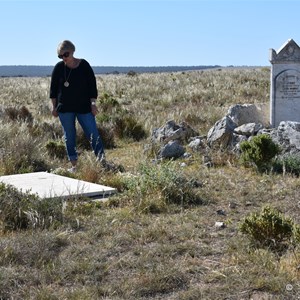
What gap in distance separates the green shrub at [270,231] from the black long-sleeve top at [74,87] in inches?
170

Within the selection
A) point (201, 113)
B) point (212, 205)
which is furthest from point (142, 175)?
point (201, 113)

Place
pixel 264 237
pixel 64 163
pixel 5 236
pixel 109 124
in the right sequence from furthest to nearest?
pixel 109 124
pixel 64 163
pixel 5 236
pixel 264 237

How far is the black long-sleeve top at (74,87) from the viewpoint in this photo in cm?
889

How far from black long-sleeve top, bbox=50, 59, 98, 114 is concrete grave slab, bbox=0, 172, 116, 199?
1.05 m

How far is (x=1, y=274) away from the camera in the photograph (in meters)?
4.48

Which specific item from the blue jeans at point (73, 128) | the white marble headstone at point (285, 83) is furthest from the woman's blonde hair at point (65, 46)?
the white marble headstone at point (285, 83)

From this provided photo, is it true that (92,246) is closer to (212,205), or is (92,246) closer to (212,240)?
(212,240)

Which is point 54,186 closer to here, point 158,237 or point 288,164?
point 158,237

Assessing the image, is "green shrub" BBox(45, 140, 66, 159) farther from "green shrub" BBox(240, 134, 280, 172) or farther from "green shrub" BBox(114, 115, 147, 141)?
"green shrub" BBox(240, 134, 280, 172)

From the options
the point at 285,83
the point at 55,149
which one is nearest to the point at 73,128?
the point at 55,149

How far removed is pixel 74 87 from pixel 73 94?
10 cm

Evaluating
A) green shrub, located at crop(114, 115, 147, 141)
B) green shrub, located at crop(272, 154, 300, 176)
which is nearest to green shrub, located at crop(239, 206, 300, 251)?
green shrub, located at crop(272, 154, 300, 176)

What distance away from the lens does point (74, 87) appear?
29.2ft

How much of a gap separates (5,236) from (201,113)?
33.3ft
